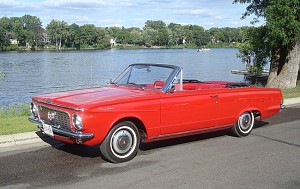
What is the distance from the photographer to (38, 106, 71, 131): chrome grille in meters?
5.97

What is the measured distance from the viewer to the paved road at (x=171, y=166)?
527cm

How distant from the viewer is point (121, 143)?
6219 mm

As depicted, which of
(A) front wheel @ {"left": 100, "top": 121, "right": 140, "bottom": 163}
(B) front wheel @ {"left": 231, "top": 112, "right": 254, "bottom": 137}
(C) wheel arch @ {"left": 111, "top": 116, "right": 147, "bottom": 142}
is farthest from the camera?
(B) front wheel @ {"left": 231, "top": 112, "right": 254, "bottom": 137}

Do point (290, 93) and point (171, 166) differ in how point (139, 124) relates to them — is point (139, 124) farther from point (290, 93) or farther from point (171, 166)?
point (290, 93)

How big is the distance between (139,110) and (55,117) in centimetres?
133

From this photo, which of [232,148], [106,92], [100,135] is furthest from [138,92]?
[232,148]

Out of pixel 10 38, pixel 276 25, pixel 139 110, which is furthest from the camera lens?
pixel 10 38

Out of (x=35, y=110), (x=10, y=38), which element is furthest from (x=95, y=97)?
(x=10, y=38)

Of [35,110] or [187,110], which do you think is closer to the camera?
[35,110]

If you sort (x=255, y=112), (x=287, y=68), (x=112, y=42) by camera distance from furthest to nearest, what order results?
(x=112, y=42)
(x=287, y=68)
(x=255, y=112)

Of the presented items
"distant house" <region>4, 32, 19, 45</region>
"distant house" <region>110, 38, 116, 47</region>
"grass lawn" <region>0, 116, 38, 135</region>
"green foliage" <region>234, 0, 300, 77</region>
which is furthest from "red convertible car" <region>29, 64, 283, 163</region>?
"distant house" <region>110, 38, 116, 47</region>

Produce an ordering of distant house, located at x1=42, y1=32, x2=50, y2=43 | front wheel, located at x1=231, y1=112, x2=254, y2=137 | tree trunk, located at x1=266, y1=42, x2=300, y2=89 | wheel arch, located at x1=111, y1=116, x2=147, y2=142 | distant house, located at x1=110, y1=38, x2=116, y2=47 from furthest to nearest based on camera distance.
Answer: distant house, located at x1=110, y1=38, x2=116, y2=47
distant house, located at x1=42, y1=32, x2=50, y2=43
tree trunk, located at x1=266, y1=42, x2=300, y2=89
front wheel, located at x1=231, y1=112, x2=254, y2=137
wheel arch, located at x1=111, y1=116, x2=147, y2=142

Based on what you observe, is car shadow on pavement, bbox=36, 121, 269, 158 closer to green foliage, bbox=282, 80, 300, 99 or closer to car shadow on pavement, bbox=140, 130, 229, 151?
car shadow on pavement, bbox=140, 130, 229, 151

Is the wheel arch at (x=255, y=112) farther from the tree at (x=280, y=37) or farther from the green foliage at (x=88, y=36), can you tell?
the green foliage at (x=88, y=36)
